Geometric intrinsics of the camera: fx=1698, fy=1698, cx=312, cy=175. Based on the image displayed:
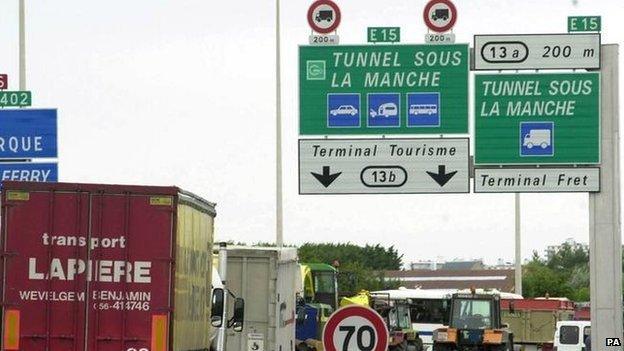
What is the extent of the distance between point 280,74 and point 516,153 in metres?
22.4

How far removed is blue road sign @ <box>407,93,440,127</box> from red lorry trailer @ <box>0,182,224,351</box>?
894 cm

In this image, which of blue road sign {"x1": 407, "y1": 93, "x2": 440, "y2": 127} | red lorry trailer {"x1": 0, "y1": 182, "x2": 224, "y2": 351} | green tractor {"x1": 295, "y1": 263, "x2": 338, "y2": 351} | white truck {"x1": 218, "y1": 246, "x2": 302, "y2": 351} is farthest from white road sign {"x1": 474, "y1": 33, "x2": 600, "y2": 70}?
green tractor {"x1": 295, "y1": 263, "x2": 338, "y2": 351}

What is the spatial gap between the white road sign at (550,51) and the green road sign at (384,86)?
73cm

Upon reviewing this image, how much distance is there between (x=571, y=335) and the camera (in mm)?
48375

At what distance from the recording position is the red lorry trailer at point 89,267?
18.8 m

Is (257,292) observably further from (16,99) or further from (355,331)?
(355,331)

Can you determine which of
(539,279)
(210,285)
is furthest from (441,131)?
(539,279)

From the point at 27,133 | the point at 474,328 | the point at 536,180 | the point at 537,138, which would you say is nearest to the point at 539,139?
the point at 537,138

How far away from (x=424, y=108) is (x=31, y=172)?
35.4 feet

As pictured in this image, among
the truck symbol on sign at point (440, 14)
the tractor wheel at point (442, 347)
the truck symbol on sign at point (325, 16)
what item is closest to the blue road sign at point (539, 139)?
the truck symbol on sign at point (440, 14)

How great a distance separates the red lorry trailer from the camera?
18844mm

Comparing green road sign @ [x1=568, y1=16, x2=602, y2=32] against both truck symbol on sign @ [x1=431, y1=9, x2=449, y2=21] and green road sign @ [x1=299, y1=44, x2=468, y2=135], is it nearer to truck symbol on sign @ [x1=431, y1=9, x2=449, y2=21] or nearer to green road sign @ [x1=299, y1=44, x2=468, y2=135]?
green road sign @ [x1=299, y1=44, x2=468, y2=135]

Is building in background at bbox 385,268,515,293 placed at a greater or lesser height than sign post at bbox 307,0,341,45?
lesser

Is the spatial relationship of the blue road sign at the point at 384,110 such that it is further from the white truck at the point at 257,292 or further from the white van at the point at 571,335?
the white van at the point at 571,335
